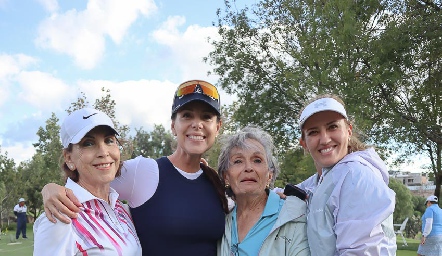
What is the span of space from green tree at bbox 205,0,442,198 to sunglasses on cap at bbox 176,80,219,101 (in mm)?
10923

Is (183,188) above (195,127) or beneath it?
beneath

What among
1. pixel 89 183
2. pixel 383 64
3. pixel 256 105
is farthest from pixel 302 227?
pixel 256 105

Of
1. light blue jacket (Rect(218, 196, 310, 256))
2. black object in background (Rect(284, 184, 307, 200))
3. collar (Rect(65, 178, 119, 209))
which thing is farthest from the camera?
black object in background (Rect(284, 184, 307, 200))

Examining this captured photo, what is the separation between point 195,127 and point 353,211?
1.45 meters

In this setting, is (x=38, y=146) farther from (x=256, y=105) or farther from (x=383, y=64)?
(x=383, y=64)

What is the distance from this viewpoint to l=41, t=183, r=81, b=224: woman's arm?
9.22ft

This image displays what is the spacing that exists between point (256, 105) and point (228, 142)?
17.8 meters

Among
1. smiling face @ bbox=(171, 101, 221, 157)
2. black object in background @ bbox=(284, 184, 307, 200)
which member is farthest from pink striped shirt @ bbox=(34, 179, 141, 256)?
black object in background @ bbox=(284, 184, 307, 200)

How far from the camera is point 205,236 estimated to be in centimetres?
355

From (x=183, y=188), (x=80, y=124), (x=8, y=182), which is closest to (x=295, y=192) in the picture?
(x=183, y=188)

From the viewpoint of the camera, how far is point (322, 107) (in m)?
3.33

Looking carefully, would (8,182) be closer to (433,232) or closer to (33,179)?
(33,179)

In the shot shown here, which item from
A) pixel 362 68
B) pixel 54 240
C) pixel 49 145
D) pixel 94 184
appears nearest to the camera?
pixel 54 240

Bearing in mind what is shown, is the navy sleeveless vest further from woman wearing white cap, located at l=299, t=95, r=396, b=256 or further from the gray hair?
woman wearing white cap, located at l=299, t=95, r=396, b=256
